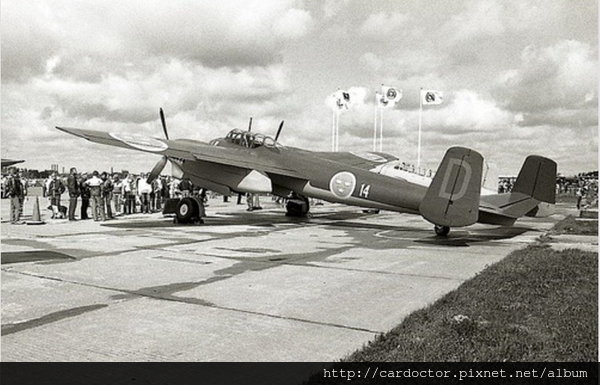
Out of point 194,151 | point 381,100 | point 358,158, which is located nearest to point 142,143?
point 194,151

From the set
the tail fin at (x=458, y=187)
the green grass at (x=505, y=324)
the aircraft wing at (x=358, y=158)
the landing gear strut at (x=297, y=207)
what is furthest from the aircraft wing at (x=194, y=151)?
the green grass at (x=505, y=324)

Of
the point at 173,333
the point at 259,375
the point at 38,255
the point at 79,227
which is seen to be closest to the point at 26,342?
the point at 173,333

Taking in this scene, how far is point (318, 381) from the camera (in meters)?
3.85

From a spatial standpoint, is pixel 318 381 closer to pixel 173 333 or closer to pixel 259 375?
pixel 259 375

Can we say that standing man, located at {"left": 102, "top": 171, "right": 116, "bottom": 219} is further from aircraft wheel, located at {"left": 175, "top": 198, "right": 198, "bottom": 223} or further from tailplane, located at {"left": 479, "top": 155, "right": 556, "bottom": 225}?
tailplane, located at {"left": 479, "top": 155, "right": 556, "bottom": 225}

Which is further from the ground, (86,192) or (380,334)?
(86,192)

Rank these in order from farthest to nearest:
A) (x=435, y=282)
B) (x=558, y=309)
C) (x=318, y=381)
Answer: (x=435, y=282) < (x=558, y=309) < (x=318, y=381)

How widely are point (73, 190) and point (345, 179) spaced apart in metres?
9.21

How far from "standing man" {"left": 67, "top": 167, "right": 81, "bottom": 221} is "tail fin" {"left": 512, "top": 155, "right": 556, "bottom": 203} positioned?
13.8m

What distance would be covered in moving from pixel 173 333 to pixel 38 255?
5541 mm

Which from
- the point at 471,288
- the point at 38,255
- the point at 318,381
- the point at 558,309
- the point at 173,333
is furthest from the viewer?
the point at 38,255

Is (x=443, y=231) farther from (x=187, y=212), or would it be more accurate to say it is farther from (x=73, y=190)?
(x=73, y=190)

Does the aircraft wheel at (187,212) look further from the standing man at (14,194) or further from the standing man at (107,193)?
the standing man at (14,194)

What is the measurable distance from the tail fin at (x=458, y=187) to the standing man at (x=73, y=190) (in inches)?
466
